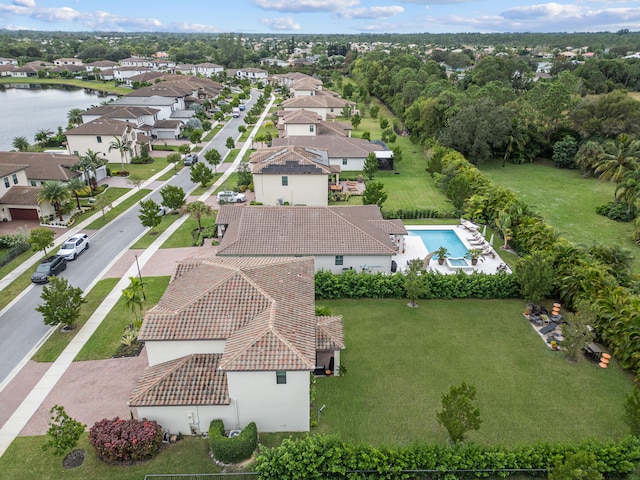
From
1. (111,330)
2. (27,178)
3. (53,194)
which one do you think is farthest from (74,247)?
(27,178)

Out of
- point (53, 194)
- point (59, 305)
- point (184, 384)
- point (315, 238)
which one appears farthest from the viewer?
point (53, 194)

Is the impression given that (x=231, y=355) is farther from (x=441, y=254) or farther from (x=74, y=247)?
(x=74, y=247)

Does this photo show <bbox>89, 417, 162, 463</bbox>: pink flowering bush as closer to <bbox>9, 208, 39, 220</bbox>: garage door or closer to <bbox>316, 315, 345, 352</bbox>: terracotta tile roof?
<bbox>316, 315, 345, 352</bbox>: terracotta tile roof

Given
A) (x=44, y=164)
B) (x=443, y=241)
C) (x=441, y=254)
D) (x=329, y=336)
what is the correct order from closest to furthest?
(x=329, y=336), (x=441, y=254), (x=443, y=241), (x=44, y=164)

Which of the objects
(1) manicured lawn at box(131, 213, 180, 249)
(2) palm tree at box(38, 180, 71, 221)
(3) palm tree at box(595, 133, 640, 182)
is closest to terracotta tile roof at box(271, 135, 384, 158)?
(1) manicured lawn at box(131, 213, 180, 249)

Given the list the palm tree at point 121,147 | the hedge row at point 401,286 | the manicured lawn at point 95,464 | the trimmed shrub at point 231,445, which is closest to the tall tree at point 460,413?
the trimmed shrub at point 231,445
